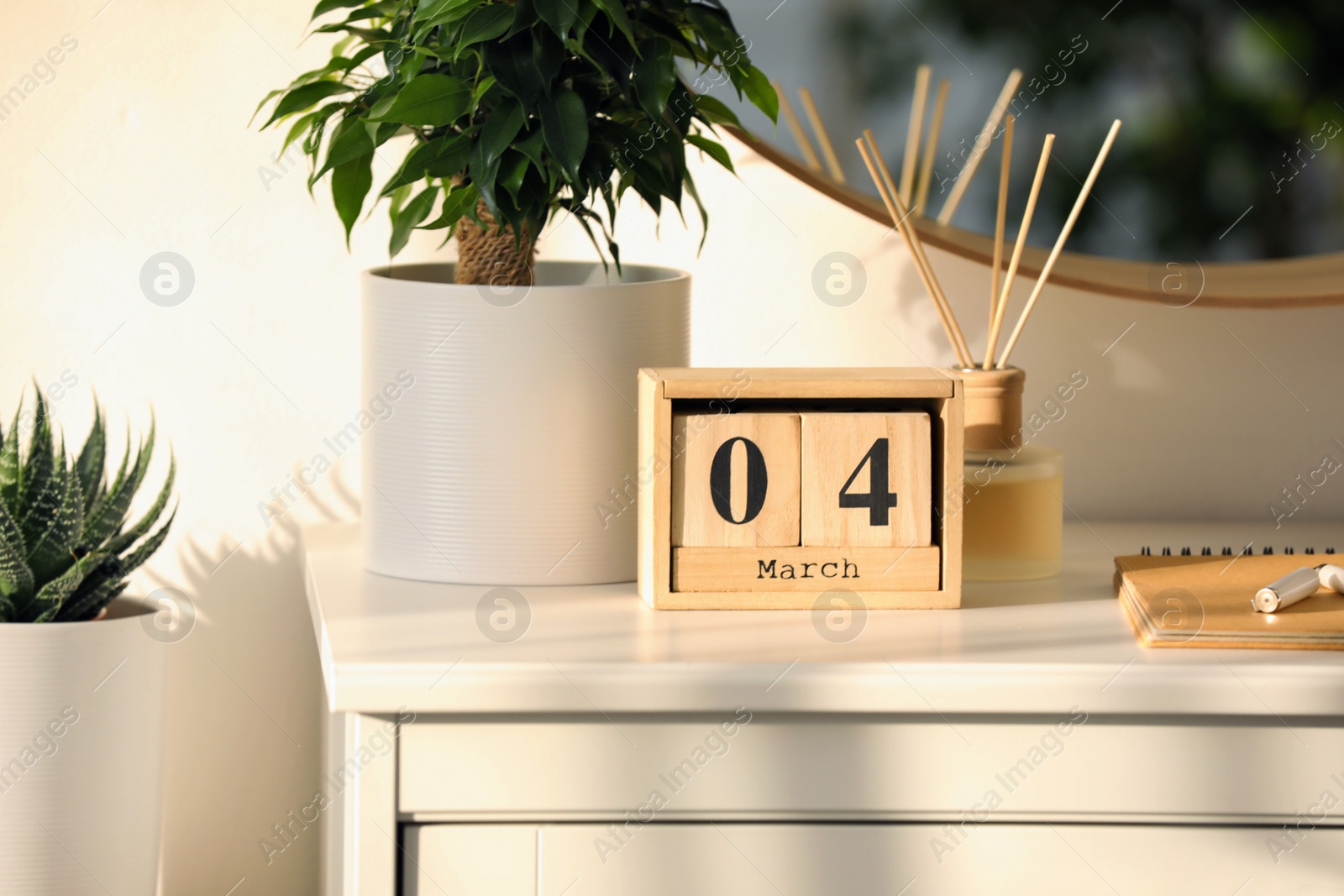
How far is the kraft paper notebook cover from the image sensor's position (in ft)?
2.04

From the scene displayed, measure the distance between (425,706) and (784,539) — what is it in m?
0.23

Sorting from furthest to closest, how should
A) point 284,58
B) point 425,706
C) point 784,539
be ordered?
point 284,58 < point 784,539 < point 425,706

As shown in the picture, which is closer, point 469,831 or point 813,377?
point 469,831

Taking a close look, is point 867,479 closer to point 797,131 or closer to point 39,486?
point 797,131

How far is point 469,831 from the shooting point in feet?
1.96

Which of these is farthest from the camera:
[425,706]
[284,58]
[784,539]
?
[284,58]

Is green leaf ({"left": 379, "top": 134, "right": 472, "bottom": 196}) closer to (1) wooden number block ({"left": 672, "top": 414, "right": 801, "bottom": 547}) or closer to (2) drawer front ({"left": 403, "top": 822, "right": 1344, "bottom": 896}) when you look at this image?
(1) wooden number block ({"left": 672, "top": 414, "right": 801, "bottom": 547})

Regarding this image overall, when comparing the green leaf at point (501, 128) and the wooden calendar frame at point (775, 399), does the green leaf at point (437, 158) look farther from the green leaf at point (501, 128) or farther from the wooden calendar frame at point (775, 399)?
the wooden calendar frame at point (775, 399)

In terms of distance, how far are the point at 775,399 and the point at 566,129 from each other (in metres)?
0.19

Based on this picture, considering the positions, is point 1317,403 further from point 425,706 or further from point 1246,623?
point 425,706

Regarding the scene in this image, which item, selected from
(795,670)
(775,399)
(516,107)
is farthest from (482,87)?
(795,670)

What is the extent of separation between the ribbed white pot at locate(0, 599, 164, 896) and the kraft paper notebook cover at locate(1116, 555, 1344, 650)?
63 centimetres

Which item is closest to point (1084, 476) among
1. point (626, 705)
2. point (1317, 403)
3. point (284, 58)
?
point (1317, 403)

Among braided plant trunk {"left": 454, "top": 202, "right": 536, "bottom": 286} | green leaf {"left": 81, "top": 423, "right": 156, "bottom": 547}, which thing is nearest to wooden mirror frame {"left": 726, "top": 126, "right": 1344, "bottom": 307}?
braided plant trunk {"left": 454, "top": 202, "right": 536, "bottom": 286}
